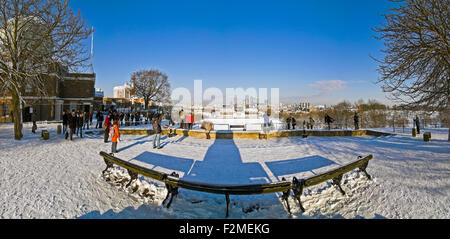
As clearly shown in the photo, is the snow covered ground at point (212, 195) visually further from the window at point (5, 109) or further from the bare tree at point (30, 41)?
the window at point (5, 109)

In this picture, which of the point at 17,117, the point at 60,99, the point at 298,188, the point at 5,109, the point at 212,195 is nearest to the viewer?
the point at 298,188

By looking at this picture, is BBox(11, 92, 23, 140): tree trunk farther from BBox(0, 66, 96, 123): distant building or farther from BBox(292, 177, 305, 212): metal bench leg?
BBox(0, 66, 96, 123): distant building

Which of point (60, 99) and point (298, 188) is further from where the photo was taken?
point (60, 99)

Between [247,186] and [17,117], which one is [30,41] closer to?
[17,117]

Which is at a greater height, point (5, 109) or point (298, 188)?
point (5, 109)

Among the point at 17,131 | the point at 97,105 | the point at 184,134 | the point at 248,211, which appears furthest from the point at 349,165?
the point at 97,105

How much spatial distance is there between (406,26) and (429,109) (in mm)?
4699

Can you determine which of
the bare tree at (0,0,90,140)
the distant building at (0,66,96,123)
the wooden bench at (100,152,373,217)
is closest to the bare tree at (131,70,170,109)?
the distant building at (0,66,96,123)

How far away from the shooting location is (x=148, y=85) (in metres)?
45.4

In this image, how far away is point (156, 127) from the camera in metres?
8.52

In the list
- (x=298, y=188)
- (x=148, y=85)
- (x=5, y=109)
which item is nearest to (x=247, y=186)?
(x=298, y=188)

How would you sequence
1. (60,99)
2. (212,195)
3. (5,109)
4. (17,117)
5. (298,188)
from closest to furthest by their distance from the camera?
(298,188) < (212,195) < (17,117) < (5,109) < (60,99)

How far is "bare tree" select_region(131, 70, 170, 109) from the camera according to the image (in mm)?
45094
